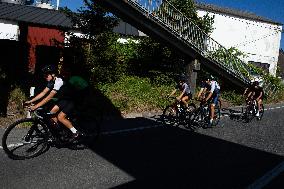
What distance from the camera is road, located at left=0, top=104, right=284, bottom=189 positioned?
647cm

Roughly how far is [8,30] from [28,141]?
23097mm

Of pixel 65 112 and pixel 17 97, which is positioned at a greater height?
pixel 65 112

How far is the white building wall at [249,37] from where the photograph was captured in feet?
129

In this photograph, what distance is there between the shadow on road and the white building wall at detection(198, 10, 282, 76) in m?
29.9

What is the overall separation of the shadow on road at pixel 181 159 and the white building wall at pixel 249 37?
29891 mm

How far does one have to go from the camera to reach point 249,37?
3991 cm

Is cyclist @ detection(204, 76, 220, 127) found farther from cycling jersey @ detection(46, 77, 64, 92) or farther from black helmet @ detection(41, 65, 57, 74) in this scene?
black helmet @ detection(41, 65, 57, 74)

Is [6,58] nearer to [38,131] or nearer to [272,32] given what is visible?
[38,131]

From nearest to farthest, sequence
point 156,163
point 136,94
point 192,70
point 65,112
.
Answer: point 65,112 → point 156,163 → point 136,94 → point 192,70

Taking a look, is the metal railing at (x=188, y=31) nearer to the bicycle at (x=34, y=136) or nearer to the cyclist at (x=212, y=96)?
the cyclist at (x=212, y=96)

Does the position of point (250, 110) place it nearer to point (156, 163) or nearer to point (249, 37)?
point (156, 163)

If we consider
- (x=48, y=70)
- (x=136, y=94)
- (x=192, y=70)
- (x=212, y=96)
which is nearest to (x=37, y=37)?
(x=136, y=94)

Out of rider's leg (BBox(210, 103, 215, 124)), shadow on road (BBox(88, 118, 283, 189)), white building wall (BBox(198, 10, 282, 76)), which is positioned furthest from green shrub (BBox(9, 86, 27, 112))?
white building wall (BBox(198, 10, 282, 76))

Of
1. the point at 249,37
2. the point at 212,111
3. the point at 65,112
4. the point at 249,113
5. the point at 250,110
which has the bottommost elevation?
the point at 249,113
